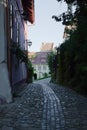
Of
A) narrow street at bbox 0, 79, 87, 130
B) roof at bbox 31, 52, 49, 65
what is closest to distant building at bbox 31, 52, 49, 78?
roof at bbox 31, 52, 49, 65

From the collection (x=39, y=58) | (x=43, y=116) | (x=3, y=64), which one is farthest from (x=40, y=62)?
(x=43, y=116)

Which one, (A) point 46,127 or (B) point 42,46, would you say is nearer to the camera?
(A) point 46,127

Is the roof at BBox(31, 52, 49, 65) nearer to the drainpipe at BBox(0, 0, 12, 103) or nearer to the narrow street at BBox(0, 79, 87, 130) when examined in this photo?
the drainpipe at BBox(0, 0, 12, 103)

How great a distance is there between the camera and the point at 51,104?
13805 mm

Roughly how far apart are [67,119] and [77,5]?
7.13 m

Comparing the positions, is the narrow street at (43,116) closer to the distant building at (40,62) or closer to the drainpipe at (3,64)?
the drainpipe at (3,64)

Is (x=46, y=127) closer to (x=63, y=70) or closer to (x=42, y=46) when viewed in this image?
(x=63, y=70)

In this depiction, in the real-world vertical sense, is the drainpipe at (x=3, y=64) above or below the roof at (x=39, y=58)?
above

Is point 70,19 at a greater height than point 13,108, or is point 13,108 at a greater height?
point 70,19

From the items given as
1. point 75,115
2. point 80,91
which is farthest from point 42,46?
point 75,115

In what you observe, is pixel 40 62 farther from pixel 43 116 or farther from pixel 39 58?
pixel 43 116

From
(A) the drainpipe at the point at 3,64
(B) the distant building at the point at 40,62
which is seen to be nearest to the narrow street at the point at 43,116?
(A) the drainpipe at the point at 3,64

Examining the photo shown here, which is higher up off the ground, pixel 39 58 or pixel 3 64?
pixel 3 64

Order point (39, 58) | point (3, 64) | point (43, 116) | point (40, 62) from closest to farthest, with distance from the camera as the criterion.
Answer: point (43, 116), point (3, 64), point (39, 58), point (40, 62)
